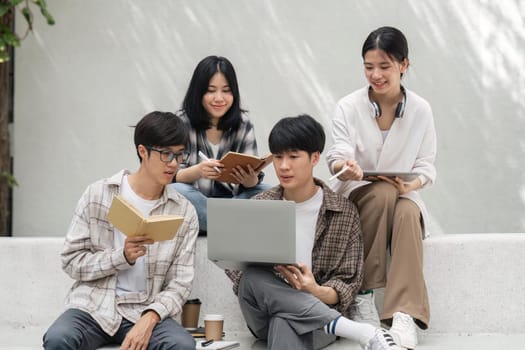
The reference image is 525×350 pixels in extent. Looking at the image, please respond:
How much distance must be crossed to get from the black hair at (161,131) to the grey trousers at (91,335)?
72cm

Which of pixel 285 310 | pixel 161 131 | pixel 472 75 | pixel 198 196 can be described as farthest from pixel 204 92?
pixel 472 75

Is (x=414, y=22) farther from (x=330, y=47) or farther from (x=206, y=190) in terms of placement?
(x=206, y=190)

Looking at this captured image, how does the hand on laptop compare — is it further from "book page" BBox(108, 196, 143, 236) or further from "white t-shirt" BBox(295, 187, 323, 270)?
"book page" BBox(108, 196, 143, 236)

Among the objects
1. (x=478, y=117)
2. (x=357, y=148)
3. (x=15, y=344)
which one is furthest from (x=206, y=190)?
(x=478, y=117)

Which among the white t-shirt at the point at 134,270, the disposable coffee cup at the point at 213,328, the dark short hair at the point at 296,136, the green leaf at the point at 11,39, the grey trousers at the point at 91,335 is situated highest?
the green leaf at the point at 11,39

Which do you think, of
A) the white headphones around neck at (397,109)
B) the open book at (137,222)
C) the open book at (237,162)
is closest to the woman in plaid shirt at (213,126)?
the open book at (237,162)

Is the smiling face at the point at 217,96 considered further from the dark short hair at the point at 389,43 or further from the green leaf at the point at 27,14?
the green leaf at the point at 27,14

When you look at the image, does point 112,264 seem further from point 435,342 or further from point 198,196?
point 435,342

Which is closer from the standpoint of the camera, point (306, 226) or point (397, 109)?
point (306, 226)

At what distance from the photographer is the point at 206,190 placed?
463cm

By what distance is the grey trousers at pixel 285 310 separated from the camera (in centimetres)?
378

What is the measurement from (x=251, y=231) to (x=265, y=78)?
211cm

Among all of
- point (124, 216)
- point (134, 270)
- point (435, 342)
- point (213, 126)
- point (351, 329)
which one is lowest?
point (435, 342)

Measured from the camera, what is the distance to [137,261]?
4.00m
